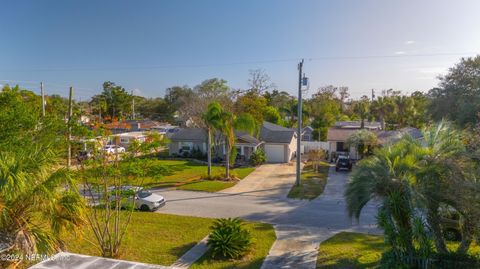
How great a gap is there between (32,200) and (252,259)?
7124 mm

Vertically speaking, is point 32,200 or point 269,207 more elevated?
point 32,200

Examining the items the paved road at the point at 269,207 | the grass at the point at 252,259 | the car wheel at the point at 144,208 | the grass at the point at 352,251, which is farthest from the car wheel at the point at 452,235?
the car wheel at the point at 144,208

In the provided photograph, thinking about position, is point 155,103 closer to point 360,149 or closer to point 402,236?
point 360,149

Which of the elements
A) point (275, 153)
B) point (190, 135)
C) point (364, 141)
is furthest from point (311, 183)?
point (190, 135)

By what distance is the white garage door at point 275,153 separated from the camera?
1302 inches

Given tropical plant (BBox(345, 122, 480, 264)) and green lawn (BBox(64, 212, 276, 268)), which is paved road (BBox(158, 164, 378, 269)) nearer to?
green lawn (BBox(64, 212, 276, 268))

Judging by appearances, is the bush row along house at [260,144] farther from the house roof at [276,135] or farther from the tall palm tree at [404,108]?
the tall palm tree at [404,108]

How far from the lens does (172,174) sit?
91.0ft

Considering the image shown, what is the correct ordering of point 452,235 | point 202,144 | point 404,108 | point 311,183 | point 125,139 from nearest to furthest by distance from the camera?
1. point 452,235
2. point 311,183
3. point 202,144
4. point 125,139
5. point 404,108

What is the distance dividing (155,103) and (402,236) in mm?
73964

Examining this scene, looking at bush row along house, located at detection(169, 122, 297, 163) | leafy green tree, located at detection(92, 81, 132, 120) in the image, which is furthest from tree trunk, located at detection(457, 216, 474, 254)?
leafy green tree, located at detection(92, 81, 132, 120)

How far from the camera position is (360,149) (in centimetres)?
3200

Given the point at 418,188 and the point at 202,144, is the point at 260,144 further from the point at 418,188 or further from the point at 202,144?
the point at 418,188

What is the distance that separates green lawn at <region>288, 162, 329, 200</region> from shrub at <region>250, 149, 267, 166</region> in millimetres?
4180
